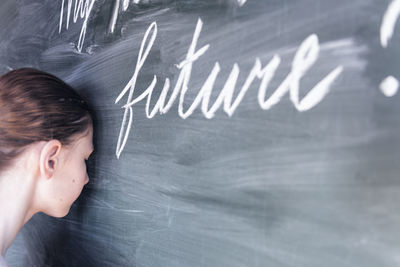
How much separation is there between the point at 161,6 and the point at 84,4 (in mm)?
338

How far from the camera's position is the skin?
0.86m

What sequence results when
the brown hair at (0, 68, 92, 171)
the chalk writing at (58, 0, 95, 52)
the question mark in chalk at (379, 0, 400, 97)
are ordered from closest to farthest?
the question mark in chalk at (379, 0, 400, 97) → the brown hair at (0, 68, 92, 171) → the chalk writing at (58, 0, 95, 52)

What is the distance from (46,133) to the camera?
0.85 m

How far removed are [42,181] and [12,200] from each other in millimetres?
77

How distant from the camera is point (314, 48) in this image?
21.3 inches

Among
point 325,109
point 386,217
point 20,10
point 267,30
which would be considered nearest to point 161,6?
point 267,30

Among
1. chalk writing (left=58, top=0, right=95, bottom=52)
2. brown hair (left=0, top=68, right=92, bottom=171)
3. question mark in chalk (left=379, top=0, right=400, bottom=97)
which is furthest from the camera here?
chalk writing (left=58, top=0, right=95, bottom=52)

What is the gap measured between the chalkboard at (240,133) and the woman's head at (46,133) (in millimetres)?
56

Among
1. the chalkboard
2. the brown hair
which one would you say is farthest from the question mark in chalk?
the brown hair

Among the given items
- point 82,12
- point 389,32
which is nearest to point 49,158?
point 82,12

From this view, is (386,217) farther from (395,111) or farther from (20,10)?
(20,10)

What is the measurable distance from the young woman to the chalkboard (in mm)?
64

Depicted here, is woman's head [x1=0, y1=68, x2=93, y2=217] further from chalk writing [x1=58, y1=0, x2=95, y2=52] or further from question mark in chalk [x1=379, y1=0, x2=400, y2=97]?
question mark in chalk [x1=379, y1=0, x2=400, y2=97]

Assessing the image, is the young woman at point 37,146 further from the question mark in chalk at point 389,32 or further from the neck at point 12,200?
the question mark in chalk at point 389,32
